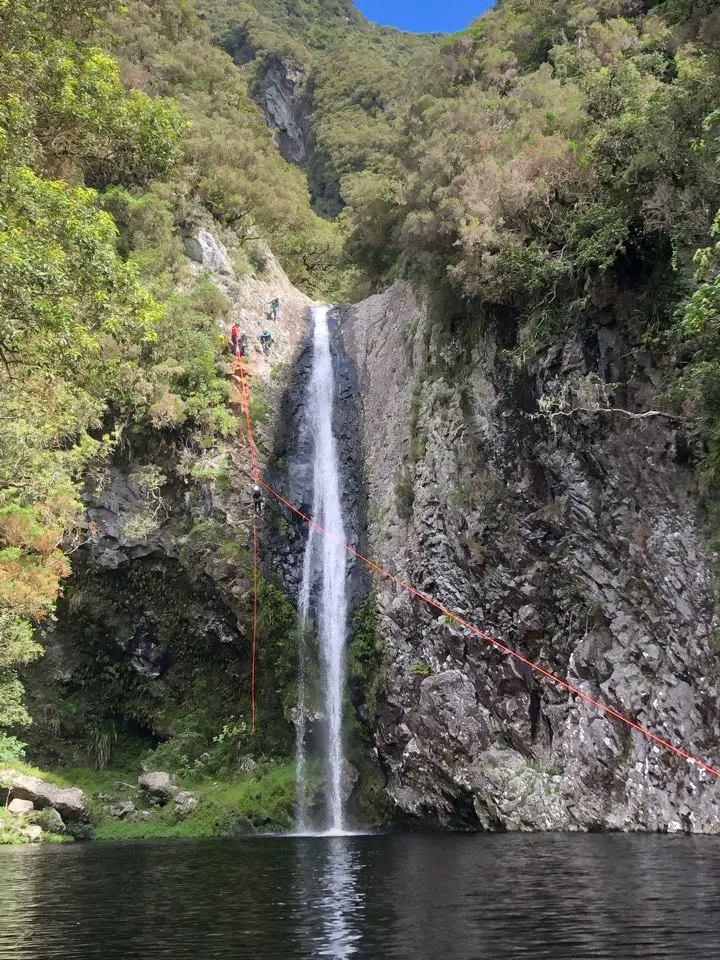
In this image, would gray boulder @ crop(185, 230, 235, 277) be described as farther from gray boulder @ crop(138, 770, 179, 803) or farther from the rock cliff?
gray boulder @ crop(138, 770, 179, 803)

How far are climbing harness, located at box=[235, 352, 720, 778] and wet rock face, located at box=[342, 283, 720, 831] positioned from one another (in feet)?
0.45

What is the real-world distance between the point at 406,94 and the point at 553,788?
30303 millimetres

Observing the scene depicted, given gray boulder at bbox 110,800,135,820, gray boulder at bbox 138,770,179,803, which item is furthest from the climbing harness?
gray boulder at bbox 110,800,135,820

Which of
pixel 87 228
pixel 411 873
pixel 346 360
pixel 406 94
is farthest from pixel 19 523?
pixel 406 94

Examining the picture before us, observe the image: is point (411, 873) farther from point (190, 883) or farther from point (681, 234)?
point (681, 234)

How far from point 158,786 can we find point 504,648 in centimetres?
981

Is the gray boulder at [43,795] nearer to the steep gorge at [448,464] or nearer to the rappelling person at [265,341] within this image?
the steep gorge at [448,464]

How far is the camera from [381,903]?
27.9ft

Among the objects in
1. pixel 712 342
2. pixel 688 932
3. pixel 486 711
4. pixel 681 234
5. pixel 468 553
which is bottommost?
pixel 688 932

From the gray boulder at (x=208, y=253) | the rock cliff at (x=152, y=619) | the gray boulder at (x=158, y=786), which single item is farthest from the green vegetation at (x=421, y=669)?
the gray boulder at (x=208, y=253)

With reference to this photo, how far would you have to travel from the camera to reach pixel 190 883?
34.5 ft

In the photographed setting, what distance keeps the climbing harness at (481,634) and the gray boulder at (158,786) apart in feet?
25.7

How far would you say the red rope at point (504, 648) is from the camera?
14201mm

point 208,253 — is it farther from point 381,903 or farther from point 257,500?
point 381,903
